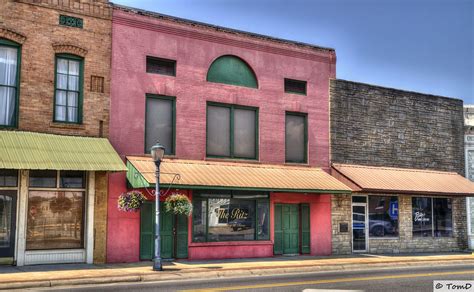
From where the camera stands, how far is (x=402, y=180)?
24.3 meters

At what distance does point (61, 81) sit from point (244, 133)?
23.3 feet

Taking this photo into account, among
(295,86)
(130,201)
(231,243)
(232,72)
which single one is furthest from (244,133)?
(130,201)

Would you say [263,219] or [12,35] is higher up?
[12,35]

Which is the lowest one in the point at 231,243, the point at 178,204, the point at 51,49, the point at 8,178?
the point at 231,243

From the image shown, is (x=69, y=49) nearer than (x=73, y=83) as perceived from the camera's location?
Yes

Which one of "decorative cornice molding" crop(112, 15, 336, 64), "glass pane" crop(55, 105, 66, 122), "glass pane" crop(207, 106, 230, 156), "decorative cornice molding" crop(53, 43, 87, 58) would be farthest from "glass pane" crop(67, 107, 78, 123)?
"glass pane" crop(207, 106, 230, 156)

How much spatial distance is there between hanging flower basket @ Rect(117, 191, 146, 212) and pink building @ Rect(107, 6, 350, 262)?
615 millimetres

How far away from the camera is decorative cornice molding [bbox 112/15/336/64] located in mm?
19547

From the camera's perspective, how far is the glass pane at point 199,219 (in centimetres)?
1994

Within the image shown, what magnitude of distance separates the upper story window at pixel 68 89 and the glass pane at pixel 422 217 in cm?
1524

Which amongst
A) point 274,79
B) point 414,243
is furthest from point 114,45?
point 414,243

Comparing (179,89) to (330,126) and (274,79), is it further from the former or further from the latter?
(330,126)

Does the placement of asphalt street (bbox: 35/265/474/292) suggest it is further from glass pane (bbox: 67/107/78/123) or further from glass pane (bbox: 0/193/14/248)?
glass pane (bbox: 67/107/78/123)

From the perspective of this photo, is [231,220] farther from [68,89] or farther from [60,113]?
[68,89]
